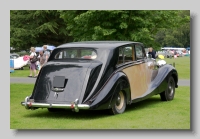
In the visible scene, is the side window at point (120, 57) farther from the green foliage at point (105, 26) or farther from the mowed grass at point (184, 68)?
the mowed grass at point (184, 68)

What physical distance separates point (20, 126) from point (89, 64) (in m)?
2.12

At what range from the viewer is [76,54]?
11438 mm

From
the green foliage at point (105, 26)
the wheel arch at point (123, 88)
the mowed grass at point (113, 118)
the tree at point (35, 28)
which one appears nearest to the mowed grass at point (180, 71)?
the green foliage at point (105, 26)

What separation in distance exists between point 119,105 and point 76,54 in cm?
160

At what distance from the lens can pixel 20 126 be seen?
9.99 metres

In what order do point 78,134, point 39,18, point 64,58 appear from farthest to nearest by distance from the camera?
point 39,18
point 64,58
point 78,134

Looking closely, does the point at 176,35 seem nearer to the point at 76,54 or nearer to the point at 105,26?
the point at 105,26

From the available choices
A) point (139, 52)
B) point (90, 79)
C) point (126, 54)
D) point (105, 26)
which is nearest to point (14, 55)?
point (105, 26)

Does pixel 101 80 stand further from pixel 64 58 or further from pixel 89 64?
pixel 64 58

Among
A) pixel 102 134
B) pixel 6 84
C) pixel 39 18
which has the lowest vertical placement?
pixel 102 134

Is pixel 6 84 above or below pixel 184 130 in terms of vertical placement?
above

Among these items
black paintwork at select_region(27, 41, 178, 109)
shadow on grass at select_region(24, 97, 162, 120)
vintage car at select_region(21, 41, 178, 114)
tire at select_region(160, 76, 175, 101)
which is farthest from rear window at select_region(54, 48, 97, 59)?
tire at select_region(160, 76, 175, 101)

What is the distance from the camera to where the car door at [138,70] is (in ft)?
38.9

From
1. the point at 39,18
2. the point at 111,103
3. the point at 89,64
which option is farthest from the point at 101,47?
the point at 39,18
